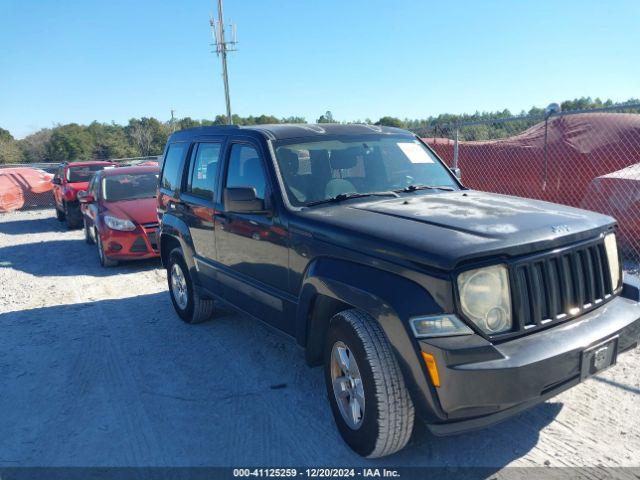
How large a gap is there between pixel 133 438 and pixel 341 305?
5.53 feet

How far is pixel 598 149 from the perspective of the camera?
800 centimetres

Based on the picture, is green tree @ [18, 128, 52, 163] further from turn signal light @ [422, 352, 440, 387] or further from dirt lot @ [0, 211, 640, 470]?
turn signal light @ [422, 352, 440, 387]

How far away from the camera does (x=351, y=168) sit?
160 inches

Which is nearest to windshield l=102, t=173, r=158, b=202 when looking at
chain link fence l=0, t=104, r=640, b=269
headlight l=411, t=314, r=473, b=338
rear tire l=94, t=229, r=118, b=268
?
rear tire l=94, t=229, r=118, b=268

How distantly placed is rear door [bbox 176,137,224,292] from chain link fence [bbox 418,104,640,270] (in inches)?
163

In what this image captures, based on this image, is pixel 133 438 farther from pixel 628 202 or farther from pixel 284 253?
pixel 628 202

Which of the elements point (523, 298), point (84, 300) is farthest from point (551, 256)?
point (84, 300)

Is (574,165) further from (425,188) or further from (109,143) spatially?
(109,143)

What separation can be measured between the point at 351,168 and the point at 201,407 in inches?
84.5

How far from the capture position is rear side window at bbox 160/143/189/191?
552 centimetres

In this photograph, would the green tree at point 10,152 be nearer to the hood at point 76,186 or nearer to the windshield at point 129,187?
the hood at point 76,186

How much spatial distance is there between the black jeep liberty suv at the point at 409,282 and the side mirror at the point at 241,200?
1 centimetres

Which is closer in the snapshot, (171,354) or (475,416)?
(475,416)

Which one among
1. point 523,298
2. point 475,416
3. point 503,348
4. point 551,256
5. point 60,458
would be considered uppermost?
point 551,256
